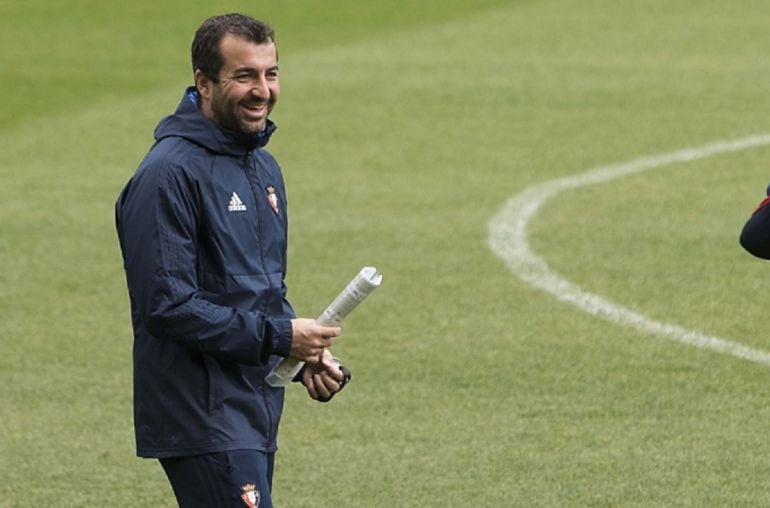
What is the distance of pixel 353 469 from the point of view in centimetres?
846

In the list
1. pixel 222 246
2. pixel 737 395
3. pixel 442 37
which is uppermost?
pixel 222 246

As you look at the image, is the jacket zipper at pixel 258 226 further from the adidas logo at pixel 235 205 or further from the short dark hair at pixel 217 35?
the short dark hair at pixel 217 35

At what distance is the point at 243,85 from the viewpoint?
5707 mm

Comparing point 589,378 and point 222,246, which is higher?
point 222,246

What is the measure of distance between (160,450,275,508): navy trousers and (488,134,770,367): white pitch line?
15.5 ft

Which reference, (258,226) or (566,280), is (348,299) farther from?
(566,280)

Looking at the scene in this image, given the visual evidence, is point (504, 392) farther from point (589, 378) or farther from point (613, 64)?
point (613, 64)

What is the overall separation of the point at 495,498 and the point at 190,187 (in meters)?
2.86

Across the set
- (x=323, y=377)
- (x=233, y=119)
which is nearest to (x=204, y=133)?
(x=233, y=119)

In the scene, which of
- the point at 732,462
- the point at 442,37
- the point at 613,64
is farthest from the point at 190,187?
the point at 442,37

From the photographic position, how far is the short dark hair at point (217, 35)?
5703mm

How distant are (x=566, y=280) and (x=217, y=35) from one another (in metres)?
6.20

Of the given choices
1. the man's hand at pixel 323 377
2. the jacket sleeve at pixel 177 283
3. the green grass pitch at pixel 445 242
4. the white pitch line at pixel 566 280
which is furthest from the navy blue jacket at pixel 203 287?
the white pitch line at pixel 566 280

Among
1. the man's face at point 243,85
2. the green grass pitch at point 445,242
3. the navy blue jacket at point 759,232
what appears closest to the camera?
the man's face at point 243,85
